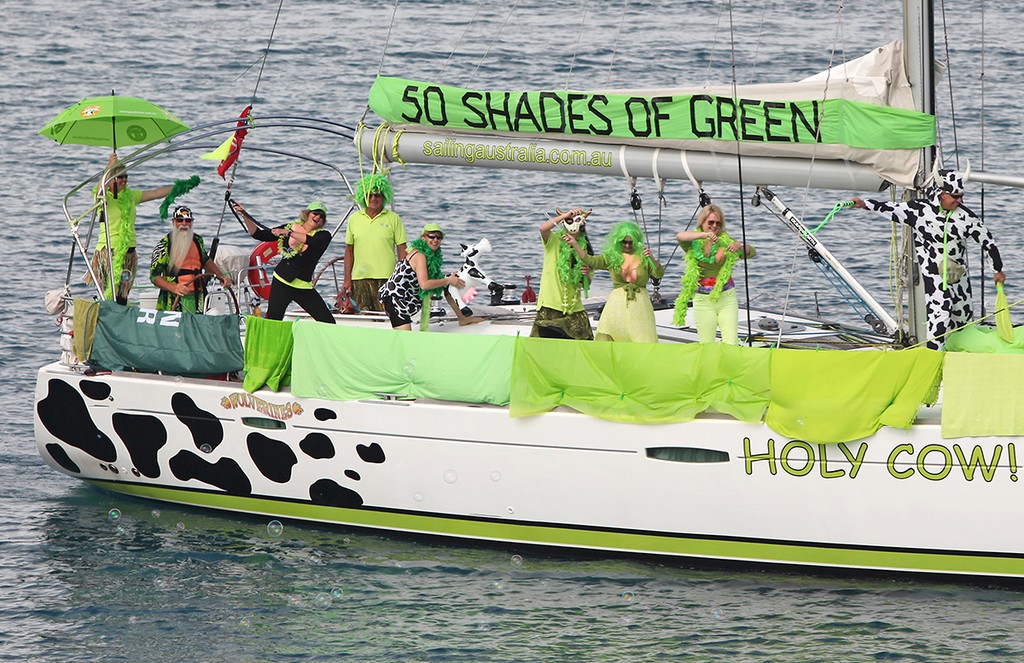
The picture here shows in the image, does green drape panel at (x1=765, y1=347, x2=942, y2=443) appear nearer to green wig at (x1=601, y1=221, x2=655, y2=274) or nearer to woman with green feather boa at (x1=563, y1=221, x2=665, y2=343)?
woman with green feather boa at (x1=563, y1=221, x2=665, y2=343)

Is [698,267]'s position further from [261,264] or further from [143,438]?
[143,438]

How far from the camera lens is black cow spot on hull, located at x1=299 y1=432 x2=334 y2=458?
47.1 ft

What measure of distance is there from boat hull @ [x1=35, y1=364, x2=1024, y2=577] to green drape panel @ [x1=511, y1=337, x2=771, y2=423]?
133mm

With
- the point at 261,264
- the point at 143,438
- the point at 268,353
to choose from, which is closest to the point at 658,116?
the point at 268,353

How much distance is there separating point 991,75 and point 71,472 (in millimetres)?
22478

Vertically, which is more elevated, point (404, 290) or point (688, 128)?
point (688, 128)

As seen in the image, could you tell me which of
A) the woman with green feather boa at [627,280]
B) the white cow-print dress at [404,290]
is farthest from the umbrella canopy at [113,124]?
the woman with green feather boa at [627,280]

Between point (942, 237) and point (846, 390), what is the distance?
1.49m

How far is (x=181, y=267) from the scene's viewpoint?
50.9 feet

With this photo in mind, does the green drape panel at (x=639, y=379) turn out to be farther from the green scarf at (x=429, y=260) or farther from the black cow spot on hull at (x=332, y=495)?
the black cow spot on hull at (x=332, y=495)

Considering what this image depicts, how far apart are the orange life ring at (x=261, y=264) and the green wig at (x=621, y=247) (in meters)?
4.08

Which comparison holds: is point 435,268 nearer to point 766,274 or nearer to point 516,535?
point 516,535

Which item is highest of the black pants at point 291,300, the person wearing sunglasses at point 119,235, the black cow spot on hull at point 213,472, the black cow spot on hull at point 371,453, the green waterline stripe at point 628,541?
the person wearing sunglasses at point 119,235

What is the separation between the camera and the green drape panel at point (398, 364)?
1378 centimetres
